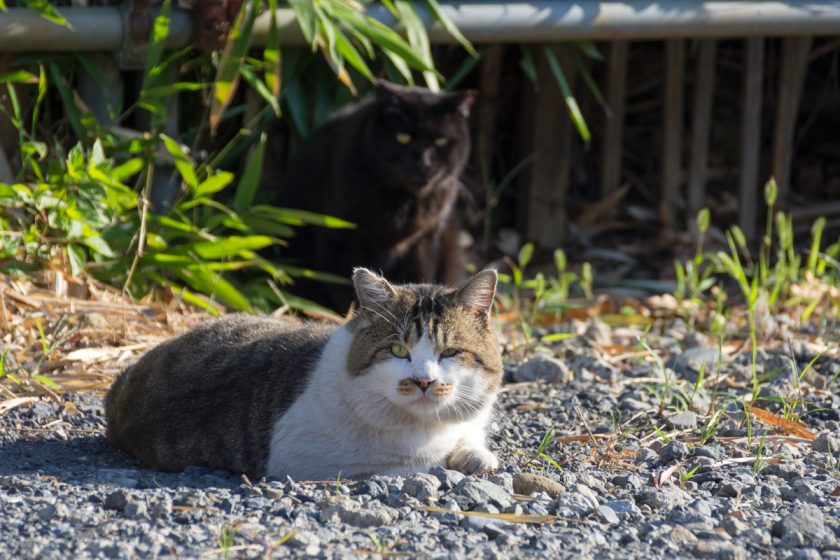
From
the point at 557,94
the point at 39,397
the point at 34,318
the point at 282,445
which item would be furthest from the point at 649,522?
the point at 557,94

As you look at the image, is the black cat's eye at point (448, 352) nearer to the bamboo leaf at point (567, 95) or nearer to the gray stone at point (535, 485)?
the gray stone at point (535, 485)

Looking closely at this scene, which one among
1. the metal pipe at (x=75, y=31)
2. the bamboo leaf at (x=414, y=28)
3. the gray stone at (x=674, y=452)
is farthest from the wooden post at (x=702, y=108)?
the gray stone at (x=674, y=452)

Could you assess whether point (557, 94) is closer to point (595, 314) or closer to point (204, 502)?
point (595, 314)

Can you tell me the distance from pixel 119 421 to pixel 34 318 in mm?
848

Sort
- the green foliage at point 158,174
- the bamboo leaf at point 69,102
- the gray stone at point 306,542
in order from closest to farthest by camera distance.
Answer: the gray stone at point 306,542 < the green foliage at point 158,174 < the bamboo leaf at point 69,102

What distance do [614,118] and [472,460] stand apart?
4.40 metres

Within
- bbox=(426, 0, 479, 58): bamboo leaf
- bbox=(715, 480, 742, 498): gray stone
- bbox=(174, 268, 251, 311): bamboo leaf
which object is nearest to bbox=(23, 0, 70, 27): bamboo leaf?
bbox=(174, 268, 251, 311): bamboo leaf

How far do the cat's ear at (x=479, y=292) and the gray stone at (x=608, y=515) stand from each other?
72 cm

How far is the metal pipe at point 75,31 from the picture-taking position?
14.5ft

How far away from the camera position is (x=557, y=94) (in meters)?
6.71

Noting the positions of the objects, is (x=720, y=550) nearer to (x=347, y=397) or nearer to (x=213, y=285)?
(x=347, y=397)

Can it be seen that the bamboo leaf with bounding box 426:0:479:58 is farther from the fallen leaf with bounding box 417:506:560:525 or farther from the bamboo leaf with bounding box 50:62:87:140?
the fallen leaf with bounding box 417:506:560:525

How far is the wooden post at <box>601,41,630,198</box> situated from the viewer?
6.88 metres

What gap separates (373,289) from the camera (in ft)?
9.94
